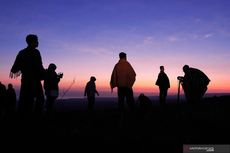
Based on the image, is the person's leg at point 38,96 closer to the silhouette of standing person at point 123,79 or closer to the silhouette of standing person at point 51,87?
the silhouette of standing person at point 123,79

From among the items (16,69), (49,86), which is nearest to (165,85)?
(49,86)

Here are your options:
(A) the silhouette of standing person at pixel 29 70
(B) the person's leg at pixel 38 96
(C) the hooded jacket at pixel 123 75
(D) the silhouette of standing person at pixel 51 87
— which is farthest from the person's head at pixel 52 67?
(A) the silhouette of standing person at pixel 29 70

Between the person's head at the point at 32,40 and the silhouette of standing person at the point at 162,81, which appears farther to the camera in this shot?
the silhouette of standing person at the point at 162,81

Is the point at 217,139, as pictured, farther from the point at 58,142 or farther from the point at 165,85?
the point at 165,85

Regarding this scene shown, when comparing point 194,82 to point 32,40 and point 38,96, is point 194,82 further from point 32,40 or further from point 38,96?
point 32,40

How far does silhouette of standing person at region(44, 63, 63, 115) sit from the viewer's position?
13727mm

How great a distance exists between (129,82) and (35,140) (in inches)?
180

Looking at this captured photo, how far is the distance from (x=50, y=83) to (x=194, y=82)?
528cm

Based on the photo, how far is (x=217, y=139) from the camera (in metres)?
8.11

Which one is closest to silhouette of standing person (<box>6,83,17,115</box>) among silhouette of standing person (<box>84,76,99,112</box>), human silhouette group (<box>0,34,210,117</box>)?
human silhouette group (<box>0,34,210,117</box>)

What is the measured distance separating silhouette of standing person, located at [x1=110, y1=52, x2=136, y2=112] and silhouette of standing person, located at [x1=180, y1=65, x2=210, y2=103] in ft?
6.99

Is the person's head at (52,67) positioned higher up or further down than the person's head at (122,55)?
further down

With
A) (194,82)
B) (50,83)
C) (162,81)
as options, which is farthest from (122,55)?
(162,81)

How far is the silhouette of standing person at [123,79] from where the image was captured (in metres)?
11.8
